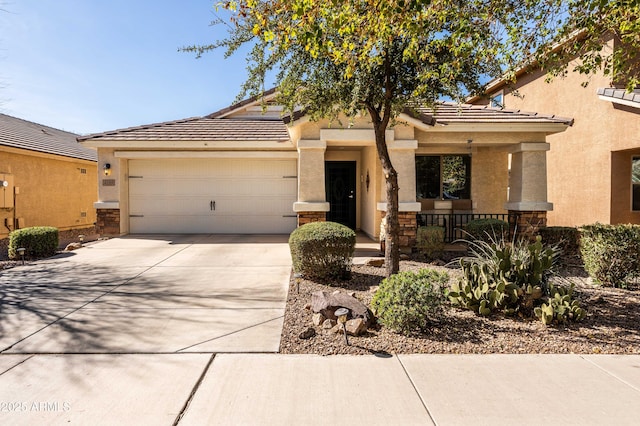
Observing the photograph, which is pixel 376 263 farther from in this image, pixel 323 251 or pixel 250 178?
pixel 250 178

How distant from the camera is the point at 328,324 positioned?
4.50 m

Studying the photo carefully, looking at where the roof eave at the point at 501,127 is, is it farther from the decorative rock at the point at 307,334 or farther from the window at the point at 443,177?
the decorative rock at the point at 307,334

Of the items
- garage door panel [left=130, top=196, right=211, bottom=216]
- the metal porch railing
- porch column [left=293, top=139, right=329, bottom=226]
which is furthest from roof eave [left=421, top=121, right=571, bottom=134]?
Result: garage door panel [left=130, top=196, right=211, bottom=216]

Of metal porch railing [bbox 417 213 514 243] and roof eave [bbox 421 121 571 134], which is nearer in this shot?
roof eave [bbox 421 121 571 134]

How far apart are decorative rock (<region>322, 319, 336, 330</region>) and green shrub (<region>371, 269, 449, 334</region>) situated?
1.90 ft

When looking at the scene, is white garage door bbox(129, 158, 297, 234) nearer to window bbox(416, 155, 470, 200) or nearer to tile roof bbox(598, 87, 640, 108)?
window bbox(416, 155, 470, 200)

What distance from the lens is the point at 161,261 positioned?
26.8ft

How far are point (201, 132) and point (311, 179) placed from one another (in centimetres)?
520

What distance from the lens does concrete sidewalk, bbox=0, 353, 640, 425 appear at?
9.29ft

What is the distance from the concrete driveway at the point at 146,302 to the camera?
4.11 meters

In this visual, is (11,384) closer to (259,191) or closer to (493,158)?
(259,191)

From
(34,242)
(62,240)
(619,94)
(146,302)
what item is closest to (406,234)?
(146,302)

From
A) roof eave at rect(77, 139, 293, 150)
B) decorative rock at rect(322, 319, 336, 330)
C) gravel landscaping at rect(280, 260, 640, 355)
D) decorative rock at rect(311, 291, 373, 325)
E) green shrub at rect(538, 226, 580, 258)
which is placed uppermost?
roof eave at rect(77, 139, 293, 150)

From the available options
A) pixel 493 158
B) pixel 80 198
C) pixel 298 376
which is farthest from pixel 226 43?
pixel 80 198
